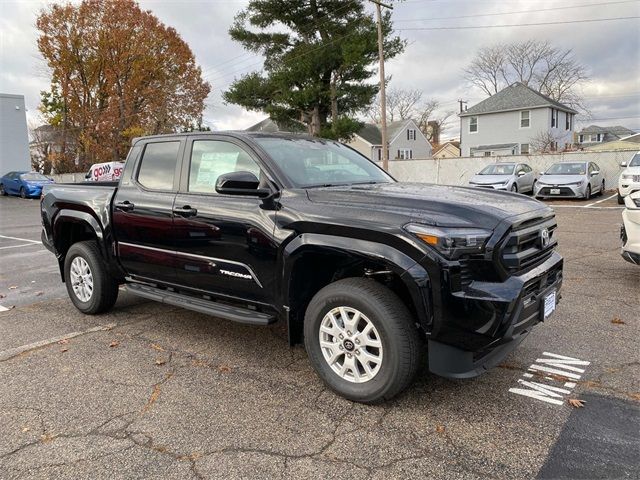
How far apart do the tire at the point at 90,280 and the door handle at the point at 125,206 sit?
0.68 meters

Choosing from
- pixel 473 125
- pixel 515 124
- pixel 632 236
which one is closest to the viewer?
pixel 632 236

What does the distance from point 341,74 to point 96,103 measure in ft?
64.7

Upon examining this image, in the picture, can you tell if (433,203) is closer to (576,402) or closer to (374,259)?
(374,259)

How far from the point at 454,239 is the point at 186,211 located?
226cm

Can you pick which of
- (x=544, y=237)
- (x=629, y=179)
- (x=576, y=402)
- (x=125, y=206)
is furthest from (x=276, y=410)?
(x=629, y=179)

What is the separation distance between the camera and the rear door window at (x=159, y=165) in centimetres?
438

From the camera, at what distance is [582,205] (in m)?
16.1

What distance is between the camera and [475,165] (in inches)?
938

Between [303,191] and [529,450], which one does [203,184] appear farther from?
[529,450]

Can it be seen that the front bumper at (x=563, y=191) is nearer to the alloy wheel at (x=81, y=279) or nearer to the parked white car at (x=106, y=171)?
the alloy wheel at (x=81, y=279)

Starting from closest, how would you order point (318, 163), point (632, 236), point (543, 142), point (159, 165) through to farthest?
point (318, 163) → point (159, 165) → point (632, 236) → point (543, 142)

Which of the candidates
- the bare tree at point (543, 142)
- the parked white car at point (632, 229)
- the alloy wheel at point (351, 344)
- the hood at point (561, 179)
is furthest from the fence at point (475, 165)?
the alloy wheel at point (351, 344)

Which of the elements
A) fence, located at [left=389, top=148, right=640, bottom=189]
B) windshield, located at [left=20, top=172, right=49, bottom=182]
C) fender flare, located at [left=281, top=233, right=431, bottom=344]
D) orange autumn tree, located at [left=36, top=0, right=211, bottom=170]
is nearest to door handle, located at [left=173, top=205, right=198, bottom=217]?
fender flare, located at [left=281, top=233, right=431, bottom=344]

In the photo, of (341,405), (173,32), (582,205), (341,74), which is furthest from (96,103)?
(341,405)
